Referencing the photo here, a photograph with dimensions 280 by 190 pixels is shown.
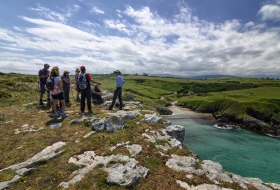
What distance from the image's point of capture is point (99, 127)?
14672 millimetres

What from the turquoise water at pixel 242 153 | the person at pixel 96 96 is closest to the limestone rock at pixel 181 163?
the person at pixel 96 96

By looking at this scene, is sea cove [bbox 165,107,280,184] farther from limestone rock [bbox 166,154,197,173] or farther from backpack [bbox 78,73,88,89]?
backpack [bbox 78,73,88,89]

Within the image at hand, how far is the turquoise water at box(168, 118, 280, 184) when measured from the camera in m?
29.1

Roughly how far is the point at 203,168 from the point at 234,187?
2.11 meters

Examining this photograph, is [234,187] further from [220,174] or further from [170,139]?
[170,139]

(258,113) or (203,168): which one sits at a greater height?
(203,168)

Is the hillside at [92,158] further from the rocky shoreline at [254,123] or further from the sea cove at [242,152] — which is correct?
the rocky shoreline at [254,123]

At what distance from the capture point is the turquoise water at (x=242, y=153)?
29069mm

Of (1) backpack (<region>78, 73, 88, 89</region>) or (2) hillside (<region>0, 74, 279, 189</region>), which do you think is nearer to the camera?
(2) hillside (<region>0, 74, 279, 189</region>)

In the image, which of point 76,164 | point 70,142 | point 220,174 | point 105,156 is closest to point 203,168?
point 220,174

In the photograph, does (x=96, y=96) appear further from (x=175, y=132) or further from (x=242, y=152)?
(x=242, y=152)

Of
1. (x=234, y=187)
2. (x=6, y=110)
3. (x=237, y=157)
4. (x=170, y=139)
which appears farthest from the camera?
(x=237, y=157)

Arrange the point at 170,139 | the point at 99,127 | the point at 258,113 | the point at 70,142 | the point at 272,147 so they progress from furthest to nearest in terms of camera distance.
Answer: the point at 258,113 < the point at 272,147 < the point at 170,139 < the point at 99,127 < the point at 70,142

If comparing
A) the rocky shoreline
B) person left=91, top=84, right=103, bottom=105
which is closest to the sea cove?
the rocky shoreline
